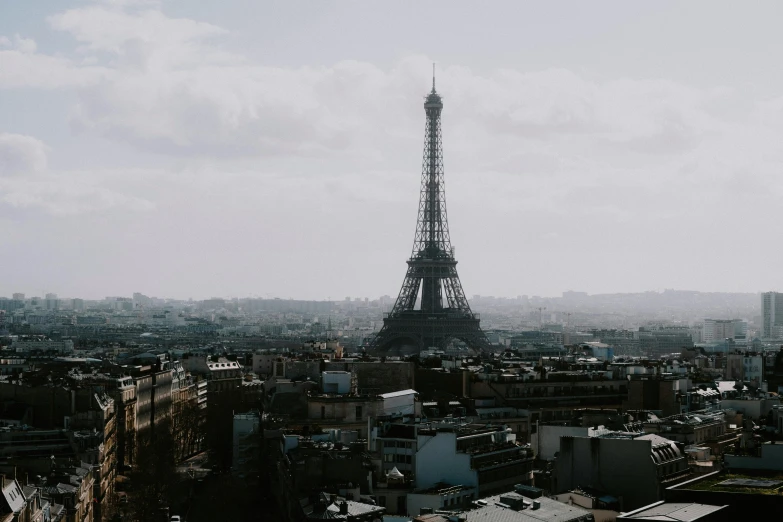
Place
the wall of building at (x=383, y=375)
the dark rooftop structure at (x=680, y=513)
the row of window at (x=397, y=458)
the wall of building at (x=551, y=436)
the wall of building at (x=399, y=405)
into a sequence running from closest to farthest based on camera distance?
the dark rooftop structure at (x=680, y=513)
the row of window at (x=397, y=458)
the wall of building at (x=551, y=436)
the wall of building at (x=399, y=405)
the wall of building at (x=383, y=375)

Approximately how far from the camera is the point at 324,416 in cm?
6047

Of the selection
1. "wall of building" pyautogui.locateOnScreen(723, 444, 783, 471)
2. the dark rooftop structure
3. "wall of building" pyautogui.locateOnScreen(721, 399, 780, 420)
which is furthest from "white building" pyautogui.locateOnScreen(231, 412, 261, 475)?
the dark rooftop structure

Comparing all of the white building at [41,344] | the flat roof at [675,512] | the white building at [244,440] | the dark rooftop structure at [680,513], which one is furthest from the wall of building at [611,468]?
the white building at [41,344]

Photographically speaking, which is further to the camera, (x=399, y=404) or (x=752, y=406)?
(x=752, y=406)

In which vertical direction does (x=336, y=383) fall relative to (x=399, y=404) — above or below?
above

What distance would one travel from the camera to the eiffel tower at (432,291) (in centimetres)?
12194

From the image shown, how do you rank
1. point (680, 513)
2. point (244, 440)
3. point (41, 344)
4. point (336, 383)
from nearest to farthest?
point (680, 513) < point (244, 440) < point (336, 383) < point (41, 344)

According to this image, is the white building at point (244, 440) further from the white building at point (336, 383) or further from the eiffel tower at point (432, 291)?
the eiffel tower at point (432, 291)

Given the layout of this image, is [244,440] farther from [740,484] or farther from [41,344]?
[41,344]

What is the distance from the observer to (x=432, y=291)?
12812 centimetres

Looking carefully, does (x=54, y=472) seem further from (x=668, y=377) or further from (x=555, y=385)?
(x=668, y=377)

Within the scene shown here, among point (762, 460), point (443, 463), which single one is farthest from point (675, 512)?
point (443, 463)

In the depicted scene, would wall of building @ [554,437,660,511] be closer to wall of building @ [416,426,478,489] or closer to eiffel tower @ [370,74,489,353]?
wall of building @ [416,426,478,489]

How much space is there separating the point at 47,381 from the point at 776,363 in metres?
43.6
